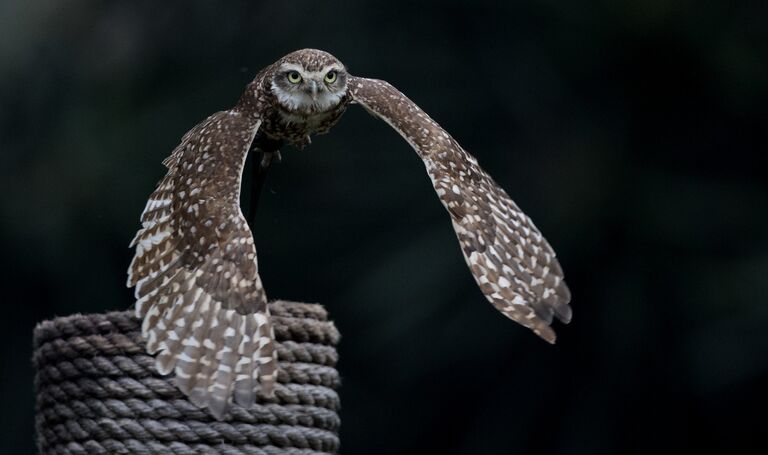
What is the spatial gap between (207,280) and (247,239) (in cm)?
10

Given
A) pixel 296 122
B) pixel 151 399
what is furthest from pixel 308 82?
pixel 151 399

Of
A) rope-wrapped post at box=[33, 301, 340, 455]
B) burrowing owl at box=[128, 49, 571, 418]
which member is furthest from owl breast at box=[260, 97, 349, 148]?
rope-wrapped post at box=[33, 301, 340, 455]

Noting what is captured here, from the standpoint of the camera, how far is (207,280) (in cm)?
251

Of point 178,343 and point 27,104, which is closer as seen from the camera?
point 178,343

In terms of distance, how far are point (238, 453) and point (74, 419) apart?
31cm

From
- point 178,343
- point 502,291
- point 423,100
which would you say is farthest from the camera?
point 423,100

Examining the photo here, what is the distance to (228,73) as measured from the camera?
4.91m

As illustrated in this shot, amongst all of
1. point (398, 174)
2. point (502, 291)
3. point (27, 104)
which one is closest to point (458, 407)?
point (398, 174)

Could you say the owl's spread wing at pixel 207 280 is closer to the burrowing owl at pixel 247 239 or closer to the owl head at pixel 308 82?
the burrowing owl at pixel 247 239

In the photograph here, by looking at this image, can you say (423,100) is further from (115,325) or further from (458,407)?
(115,325)

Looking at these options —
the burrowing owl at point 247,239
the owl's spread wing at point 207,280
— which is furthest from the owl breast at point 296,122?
the owl's spread wing at point 207,280

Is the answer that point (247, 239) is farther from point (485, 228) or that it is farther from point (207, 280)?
point (485, 228)

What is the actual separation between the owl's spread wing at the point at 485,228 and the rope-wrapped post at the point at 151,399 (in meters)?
0.35

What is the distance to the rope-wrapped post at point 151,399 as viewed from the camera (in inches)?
97.1
